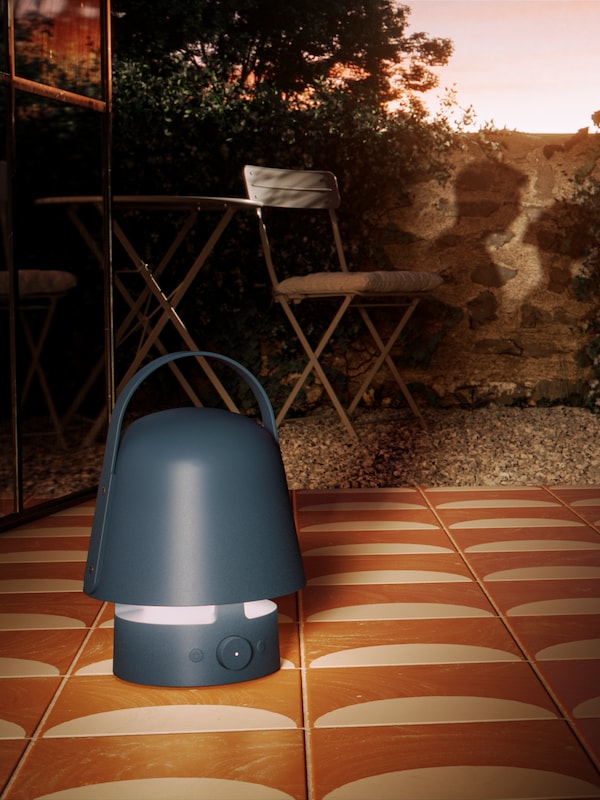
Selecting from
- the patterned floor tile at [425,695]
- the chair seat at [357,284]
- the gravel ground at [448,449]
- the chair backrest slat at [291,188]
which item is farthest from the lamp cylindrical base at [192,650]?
the chair backrest slat at [291,188]

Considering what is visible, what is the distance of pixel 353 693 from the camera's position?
1.55m

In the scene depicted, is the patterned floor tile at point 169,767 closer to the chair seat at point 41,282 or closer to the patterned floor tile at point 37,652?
the patterned floor tile at point 37,652

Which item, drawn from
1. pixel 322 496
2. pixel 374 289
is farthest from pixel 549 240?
pixel 322 496

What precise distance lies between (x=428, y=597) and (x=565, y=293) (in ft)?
10.6

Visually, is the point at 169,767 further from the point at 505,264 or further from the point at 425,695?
the point at 505,264

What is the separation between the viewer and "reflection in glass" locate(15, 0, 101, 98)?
8.62 ft

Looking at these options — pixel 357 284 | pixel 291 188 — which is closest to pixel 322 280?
pixel 357 284

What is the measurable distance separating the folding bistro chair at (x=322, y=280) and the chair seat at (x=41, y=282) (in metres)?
1.15

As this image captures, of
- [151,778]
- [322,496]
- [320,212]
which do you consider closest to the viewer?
[151,778]

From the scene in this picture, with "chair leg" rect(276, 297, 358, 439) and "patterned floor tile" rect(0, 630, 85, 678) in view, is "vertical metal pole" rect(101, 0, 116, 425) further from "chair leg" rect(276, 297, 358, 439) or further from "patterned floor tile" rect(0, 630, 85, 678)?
"patterned floor tile" rect(0, 630, 85, 678)

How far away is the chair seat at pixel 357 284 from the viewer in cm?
381

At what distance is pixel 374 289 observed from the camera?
381cm

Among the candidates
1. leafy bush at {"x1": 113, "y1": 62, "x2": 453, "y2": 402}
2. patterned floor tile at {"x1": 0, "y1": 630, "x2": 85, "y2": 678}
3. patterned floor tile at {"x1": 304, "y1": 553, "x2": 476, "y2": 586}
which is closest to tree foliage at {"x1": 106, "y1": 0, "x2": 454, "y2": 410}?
leafy bush at {"x1": 113, "y1": 62, "x2": 453, "y2": 402}

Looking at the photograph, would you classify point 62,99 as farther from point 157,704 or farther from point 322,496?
point 157,704
